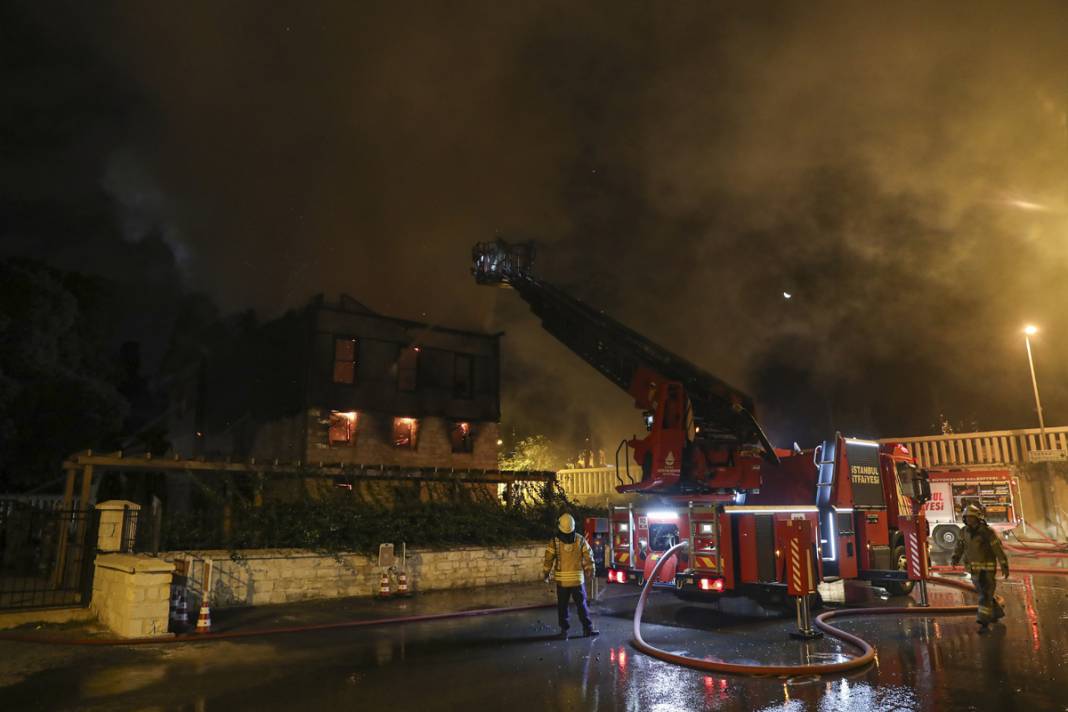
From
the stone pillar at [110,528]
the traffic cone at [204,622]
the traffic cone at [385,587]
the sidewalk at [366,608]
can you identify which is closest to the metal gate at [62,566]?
the stone pillar at [110,528]

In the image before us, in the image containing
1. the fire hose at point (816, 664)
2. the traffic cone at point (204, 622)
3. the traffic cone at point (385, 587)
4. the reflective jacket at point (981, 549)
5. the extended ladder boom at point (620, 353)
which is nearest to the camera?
the fire hose at point (816, 664)

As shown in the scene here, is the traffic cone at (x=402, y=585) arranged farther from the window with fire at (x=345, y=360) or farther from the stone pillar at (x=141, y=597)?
the window with fire at (x=345, y=360)

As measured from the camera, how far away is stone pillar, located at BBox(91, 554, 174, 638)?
29.4 ft

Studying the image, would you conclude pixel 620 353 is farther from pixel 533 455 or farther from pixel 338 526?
pixel 533 455

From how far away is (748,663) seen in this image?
728cm

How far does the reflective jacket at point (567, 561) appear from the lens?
918cm

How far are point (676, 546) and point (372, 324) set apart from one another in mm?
17981

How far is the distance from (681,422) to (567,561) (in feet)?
10.4

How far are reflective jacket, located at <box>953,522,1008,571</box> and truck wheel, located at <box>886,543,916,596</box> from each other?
82.7 inches

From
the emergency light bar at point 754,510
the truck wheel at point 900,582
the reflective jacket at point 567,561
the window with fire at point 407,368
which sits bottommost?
the truck wheel at point 900,582

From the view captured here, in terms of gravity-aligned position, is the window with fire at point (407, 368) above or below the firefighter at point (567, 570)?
above

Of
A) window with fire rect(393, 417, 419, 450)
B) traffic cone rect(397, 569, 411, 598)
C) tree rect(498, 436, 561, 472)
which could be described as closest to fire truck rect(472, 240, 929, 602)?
traffic cone rect(397, 569, 411, 598)

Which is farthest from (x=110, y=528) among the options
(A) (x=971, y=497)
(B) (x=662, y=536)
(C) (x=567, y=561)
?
(A) (x=971, y=497)

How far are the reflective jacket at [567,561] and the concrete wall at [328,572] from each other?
16.9 feet
